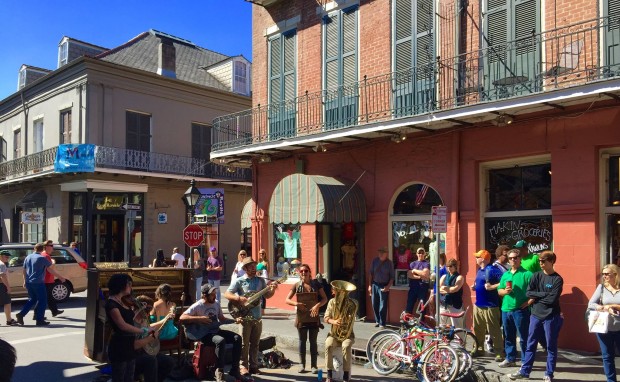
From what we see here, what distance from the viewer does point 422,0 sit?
1244cm

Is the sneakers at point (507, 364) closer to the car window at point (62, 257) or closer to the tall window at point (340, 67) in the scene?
the tall window at point (340, 67)

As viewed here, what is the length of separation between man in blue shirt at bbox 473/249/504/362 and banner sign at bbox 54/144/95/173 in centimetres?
1727

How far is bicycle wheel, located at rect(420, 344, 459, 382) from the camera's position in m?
8.01

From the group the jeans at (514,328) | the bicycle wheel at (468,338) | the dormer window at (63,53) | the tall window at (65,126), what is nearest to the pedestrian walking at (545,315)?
the jeans at (514,328)

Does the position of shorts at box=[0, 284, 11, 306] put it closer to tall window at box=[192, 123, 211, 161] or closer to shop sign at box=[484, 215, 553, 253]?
shop sign at box=[484, 215, 553, 253]

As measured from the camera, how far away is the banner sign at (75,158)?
22672mm

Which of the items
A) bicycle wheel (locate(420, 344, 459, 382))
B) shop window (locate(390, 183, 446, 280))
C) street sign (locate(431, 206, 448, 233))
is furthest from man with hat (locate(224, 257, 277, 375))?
shop window (locate(390, 183, 446, 280))

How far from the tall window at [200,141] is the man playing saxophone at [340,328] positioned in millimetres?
19628

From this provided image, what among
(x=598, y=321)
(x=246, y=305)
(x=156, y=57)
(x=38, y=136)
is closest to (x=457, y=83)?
(x=598, y=321)

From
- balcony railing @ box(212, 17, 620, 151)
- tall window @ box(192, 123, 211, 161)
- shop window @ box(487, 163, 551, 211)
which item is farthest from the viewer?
tall window @ box(192, 123, 211, 161)

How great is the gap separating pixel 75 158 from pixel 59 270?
7640 millimetres

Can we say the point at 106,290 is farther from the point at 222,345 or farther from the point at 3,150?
the point at 3,150

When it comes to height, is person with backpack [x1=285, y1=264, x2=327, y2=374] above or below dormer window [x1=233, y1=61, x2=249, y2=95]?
below

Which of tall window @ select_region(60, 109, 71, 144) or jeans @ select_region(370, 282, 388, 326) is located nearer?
jeans @ select_region(370, 282, 388, 326)
